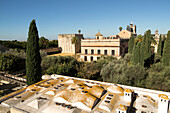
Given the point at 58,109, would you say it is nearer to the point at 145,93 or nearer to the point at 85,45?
the point at 145,93

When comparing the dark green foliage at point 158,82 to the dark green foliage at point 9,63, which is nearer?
the dark green foliage at point 158,82

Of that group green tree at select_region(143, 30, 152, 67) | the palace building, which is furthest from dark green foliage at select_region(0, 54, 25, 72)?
green tree at select_region(143, 30, 152, 67)

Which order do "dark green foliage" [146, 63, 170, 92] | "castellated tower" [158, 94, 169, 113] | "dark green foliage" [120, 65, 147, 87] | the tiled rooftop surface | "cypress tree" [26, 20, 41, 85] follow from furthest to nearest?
"cypress tree" [26, 20, 41, 85], "dark green foliage" [120, 65, 147, 87], "dark green foliage" [146, 63, 170, 92], the tiled rooftop surface, "castellated tower" [158, 94, 169, 113]

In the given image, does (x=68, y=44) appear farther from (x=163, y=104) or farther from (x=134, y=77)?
(x=163, y=104)

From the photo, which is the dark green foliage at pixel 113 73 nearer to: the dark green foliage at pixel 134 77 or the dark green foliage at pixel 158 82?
the dark green foliage at pixel 134 77

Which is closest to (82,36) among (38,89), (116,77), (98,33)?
(98,33)

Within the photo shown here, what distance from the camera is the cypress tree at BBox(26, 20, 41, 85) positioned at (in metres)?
16.3

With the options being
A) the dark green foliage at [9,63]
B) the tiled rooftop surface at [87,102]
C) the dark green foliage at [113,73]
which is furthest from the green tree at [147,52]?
the dark green foliage at [9,63]

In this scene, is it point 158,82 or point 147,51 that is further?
point 147,51

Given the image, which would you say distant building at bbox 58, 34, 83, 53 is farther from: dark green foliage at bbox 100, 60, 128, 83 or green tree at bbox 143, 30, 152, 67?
dark green foliage at bbox 100, 60, 128, 83

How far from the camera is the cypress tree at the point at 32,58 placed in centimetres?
1628

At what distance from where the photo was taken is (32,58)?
1639cm

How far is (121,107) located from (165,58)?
1806cm

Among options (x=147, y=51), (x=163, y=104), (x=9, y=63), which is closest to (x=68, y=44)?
(x=9, y=63)
